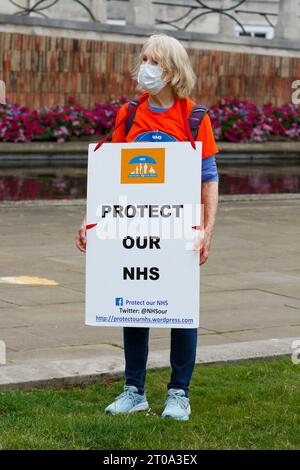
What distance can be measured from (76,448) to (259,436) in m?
0.95

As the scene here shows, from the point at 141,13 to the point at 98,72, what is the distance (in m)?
3.95

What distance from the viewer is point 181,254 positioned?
6.92m

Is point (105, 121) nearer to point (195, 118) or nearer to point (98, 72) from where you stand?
point (98, 72)

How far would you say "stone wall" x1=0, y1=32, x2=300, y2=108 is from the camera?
2594 centimetres

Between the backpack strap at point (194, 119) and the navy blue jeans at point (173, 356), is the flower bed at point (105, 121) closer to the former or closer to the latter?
the backpack strap at point (194, 119)

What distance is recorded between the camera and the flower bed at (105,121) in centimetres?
2494

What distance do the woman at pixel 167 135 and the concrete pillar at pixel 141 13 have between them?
23.8m

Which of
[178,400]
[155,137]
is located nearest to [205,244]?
[155,137]

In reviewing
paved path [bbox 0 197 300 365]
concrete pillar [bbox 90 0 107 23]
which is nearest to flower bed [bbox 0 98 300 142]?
concrete pillar [bbox 90 0 107 23]

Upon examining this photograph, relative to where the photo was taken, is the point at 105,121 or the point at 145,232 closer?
the point at 145,232

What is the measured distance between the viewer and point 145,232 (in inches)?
272

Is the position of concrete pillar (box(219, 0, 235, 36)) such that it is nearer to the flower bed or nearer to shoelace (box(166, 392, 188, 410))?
the flower bed

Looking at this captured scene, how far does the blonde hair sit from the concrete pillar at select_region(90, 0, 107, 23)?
23.8 metres

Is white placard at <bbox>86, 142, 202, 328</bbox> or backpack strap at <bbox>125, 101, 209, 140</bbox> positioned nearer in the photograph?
white placard at <bbox>86, 142, 202, 328</bbox>
